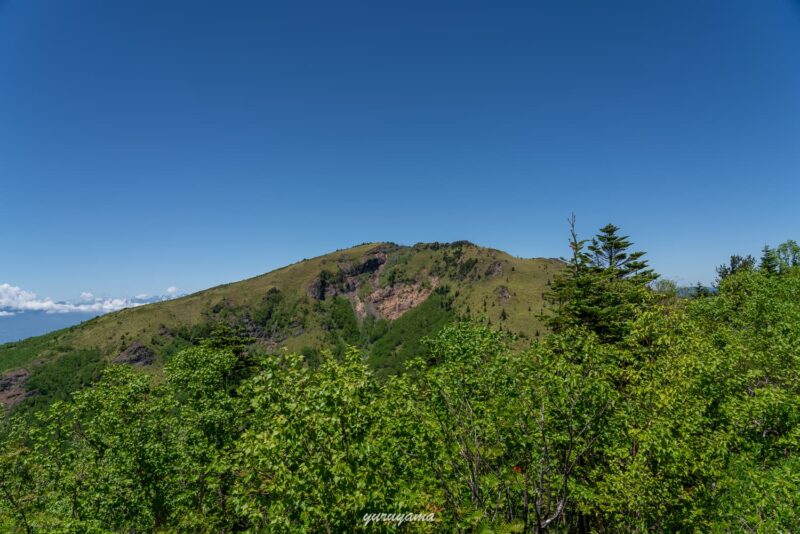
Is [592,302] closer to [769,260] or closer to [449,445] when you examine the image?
[449,445]

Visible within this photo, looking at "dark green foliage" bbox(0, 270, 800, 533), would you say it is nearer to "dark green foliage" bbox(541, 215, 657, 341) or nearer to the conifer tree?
"dark green foliage" bbox(541, 215, 657, 341)

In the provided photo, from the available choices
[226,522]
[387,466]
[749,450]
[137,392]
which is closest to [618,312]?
[749,450]

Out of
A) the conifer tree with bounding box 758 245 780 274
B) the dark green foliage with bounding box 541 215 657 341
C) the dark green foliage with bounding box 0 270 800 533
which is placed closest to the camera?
the dark green foliage with bounding box 0 270 800 533

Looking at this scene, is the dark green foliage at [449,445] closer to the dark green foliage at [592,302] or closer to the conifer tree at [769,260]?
the dark green foliage at [592,302]

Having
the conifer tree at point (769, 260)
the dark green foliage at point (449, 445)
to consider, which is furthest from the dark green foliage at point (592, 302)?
the conifer tree at point (769, 260)

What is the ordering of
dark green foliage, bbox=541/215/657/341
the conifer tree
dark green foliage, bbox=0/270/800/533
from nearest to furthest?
dark green foliage, bbox=0/270/800/533 < dark green foliage, bbox=541/215/657/341 < the conifer tree

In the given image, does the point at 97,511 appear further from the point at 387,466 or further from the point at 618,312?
the point at 618,312

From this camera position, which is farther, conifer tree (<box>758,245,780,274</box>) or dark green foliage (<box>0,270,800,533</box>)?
conifer tree (<box>758,245,780,274</box>)

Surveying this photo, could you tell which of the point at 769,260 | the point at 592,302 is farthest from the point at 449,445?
the point at 769,260

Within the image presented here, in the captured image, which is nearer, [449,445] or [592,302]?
[449,445]

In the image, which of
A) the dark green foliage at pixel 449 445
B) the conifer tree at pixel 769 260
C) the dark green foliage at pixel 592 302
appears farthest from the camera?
the conifer tree at pixel 769 260

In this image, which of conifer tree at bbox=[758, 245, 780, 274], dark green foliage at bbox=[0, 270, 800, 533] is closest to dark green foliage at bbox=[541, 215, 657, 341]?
dark green foliage at bbox=[0, 270, 800, 533]

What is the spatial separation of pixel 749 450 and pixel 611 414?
1158cm

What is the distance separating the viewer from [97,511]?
22.1 m
